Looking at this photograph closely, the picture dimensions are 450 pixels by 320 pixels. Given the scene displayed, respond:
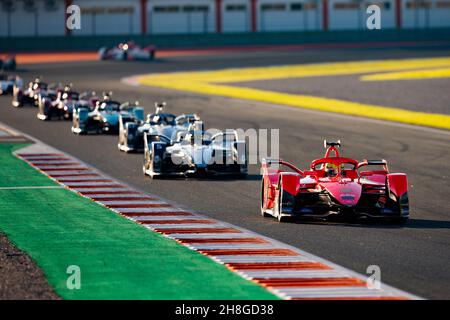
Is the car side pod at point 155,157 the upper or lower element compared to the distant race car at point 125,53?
lower

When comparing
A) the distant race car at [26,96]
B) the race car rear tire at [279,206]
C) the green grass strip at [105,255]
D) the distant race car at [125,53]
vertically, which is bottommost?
the green grass strip at [105,255]

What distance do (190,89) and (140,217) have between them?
39.5 meters

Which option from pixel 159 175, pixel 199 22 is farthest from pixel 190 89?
pixel 199 22

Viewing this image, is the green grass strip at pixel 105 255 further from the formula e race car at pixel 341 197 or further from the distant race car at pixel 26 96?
the distant race car at pixel 26 96

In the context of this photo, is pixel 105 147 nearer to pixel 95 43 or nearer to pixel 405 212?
pixel 405 212

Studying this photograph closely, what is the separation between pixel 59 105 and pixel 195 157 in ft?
61.7

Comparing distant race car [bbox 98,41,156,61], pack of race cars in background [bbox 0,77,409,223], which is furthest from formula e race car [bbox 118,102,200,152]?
distant race car [bbox 98,41,156,61]

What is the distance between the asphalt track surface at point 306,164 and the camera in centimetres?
1729

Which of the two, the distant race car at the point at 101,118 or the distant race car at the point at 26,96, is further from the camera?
the distant race car at the point at 26,96

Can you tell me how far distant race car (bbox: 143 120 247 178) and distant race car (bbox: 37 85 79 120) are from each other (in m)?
17.4

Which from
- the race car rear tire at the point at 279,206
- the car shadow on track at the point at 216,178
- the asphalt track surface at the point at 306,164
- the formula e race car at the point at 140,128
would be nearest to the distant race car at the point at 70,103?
the asphalt track surface at the point at 306,164

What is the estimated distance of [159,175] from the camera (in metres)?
27.4

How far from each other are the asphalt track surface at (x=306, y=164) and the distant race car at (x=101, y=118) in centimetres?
43

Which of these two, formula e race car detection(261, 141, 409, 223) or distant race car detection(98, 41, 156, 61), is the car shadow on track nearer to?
formula e race car detection(261, 141, 409, 223)
